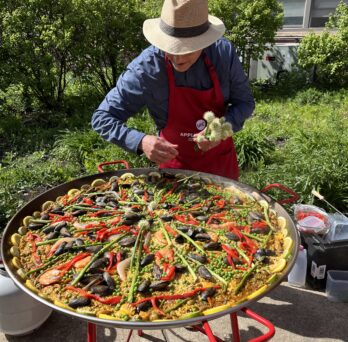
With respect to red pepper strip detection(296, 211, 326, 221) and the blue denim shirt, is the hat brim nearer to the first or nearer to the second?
the blue denim shirt

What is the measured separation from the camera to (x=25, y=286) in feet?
6.02

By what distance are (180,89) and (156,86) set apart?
183 mm

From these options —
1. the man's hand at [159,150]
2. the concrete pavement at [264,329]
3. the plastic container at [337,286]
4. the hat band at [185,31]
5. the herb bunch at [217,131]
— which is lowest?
the concrete pavement at [264,329]

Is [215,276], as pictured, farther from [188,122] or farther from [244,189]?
[188,122]

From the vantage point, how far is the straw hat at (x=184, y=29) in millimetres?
2395

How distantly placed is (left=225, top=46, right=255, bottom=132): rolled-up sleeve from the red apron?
0.11 metres

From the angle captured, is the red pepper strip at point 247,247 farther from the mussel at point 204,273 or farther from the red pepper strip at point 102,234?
the red pepper strip at point 102,234

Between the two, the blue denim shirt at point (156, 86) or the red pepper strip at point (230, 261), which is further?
the blue denim shirt at point (156, 86)

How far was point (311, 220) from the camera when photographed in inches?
154

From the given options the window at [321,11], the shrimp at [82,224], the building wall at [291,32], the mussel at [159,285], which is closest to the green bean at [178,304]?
the mussel at [159,285]

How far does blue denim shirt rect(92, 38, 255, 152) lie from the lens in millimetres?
2801

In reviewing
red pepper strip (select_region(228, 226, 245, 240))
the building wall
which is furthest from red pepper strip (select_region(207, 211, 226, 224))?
the building wall

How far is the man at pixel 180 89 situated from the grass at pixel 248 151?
80.2 inches

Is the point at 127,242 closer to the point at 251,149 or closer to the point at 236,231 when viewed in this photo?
the point at 236,231
